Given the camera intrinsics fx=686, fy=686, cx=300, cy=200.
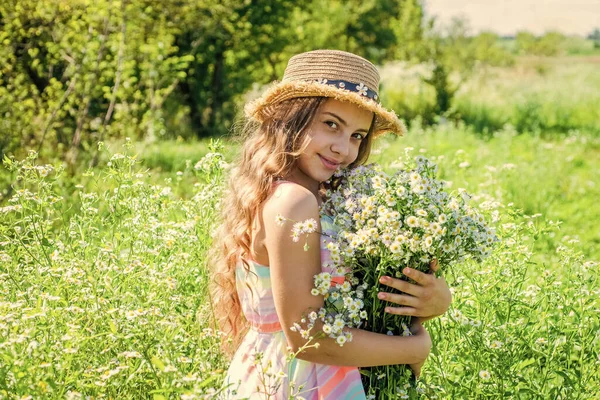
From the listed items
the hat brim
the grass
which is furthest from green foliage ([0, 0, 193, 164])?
the grass

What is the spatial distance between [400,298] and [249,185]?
0.63 m

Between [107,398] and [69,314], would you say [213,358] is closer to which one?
[107,398]

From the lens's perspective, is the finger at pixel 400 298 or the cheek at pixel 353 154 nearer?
the finger at pixel 400 298

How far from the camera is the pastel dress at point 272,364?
2.13 m

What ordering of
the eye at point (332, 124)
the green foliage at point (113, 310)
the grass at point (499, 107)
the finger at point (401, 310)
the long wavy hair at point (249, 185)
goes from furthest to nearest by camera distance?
1. the grass at point (499, 107)
2. the eye at point (332, 124)
3. the long wavy hair at point (249, 185)
4. the finger at point (401, 310)
5. the green foliage at point (113, 310)

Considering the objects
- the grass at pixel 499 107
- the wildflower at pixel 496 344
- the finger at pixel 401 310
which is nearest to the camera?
the finger at pixel 401 310

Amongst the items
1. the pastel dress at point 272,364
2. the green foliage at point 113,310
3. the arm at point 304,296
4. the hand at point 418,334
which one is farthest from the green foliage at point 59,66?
the hand at point 418,334

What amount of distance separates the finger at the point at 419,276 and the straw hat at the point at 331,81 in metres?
0.61

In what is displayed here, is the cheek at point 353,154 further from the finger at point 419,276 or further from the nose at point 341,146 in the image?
the finger at point 419,276

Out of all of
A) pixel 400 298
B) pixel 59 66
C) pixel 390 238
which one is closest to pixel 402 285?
pixel 400 298

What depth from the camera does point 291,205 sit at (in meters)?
2.07

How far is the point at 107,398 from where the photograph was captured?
2172mm

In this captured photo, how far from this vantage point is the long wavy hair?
2275mm

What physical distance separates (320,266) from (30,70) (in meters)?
5.34
